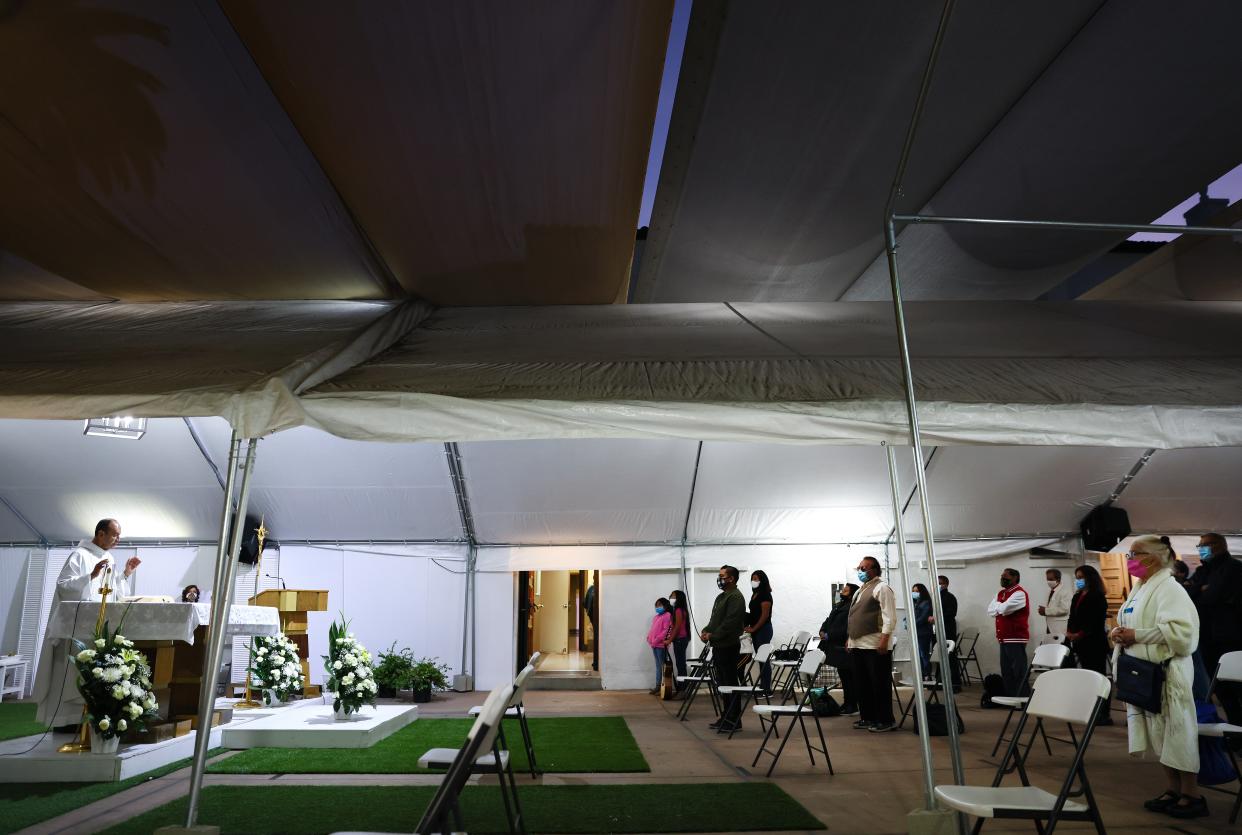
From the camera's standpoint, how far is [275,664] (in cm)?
853

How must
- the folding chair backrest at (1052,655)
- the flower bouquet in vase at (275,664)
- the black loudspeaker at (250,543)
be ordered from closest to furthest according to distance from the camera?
the folding chair backrest at (1052,655), the flower bouquet in vase at (275,664), the black loudspeaker at (250,543)

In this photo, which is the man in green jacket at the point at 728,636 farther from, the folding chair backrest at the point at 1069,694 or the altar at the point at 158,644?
the altar at the point at 158,644

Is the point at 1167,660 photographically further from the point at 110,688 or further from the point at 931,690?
the point at 110,688

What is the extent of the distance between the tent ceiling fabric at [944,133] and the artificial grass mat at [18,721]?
22.1 ft

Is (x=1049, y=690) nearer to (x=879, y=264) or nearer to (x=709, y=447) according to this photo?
(x=879, y=264)

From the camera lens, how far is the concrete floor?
14.3ft

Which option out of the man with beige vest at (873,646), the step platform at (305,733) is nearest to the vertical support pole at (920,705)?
the man with beige vest at (873,646)

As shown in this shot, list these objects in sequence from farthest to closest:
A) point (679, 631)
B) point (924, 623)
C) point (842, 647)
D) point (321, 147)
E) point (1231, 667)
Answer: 1. point (679, 631)
2. point (924, 623)
3. point (842, 647)
4. point (1231, 667)
5. point (321, 147)

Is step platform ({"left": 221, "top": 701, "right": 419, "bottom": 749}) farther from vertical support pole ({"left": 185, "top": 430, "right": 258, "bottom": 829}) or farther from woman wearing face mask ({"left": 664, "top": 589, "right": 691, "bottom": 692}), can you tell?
woman wearing face mask ({"left": 664, "top": 589, "right": 691, "bottom": 692})

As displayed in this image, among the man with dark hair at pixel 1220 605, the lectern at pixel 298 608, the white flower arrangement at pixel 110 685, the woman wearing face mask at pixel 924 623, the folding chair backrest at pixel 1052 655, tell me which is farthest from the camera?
the lectern at pixel 298 608

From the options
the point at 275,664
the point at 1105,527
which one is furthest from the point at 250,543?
the point at 1105,527

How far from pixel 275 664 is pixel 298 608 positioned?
2023 millimetres

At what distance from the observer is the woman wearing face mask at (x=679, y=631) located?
36.0 feet

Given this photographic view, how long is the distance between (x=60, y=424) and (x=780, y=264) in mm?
9151
